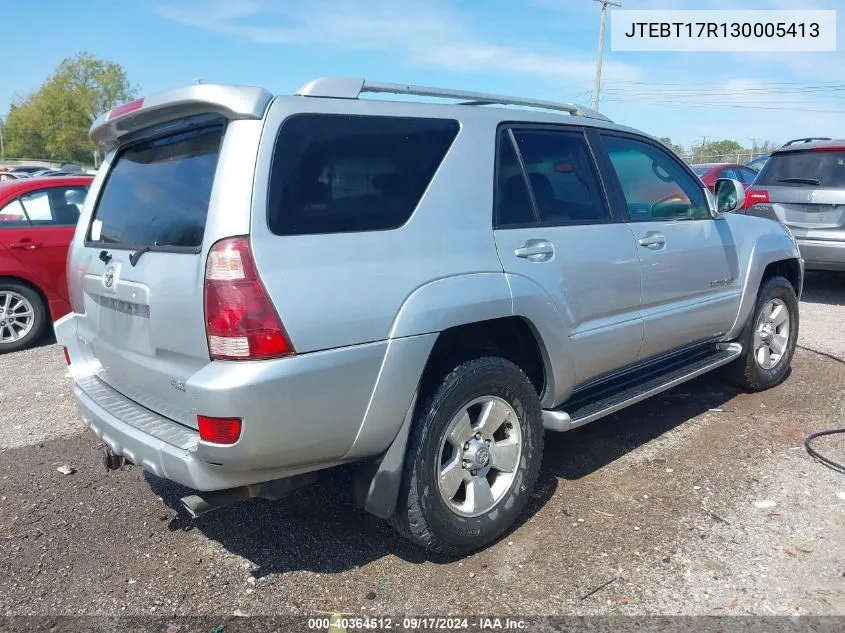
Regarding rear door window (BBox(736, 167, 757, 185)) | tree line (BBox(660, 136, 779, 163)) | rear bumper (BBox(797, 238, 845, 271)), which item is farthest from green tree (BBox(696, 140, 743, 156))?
rear bumper (BBox(797, 238, 845, 271))

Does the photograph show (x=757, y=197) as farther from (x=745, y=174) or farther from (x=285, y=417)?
(x=285, y=417)

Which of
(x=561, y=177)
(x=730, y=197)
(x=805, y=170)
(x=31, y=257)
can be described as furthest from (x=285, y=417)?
(x=805, y=170)

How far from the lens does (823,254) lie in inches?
315

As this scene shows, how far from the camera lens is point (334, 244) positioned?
2.57 metres

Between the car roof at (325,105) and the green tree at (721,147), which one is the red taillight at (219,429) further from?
the green tree at (721,147)

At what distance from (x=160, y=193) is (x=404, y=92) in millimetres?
1112

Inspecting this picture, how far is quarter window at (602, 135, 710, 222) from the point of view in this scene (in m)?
4.01

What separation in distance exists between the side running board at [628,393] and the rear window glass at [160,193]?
1.86 meters

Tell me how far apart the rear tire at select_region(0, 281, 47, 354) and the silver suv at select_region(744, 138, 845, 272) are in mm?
7558

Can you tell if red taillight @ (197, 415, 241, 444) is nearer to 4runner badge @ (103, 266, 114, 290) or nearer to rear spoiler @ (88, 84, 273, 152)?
4runner badge @ (103, 266, 114, 290)

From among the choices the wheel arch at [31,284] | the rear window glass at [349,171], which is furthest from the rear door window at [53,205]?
the rear window glass at [349,171]

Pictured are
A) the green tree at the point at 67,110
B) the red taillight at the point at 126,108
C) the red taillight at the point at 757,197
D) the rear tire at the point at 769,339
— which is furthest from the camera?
the green tree at the point at 67,110

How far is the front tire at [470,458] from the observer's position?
113 inches

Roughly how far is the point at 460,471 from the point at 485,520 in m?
0.27
